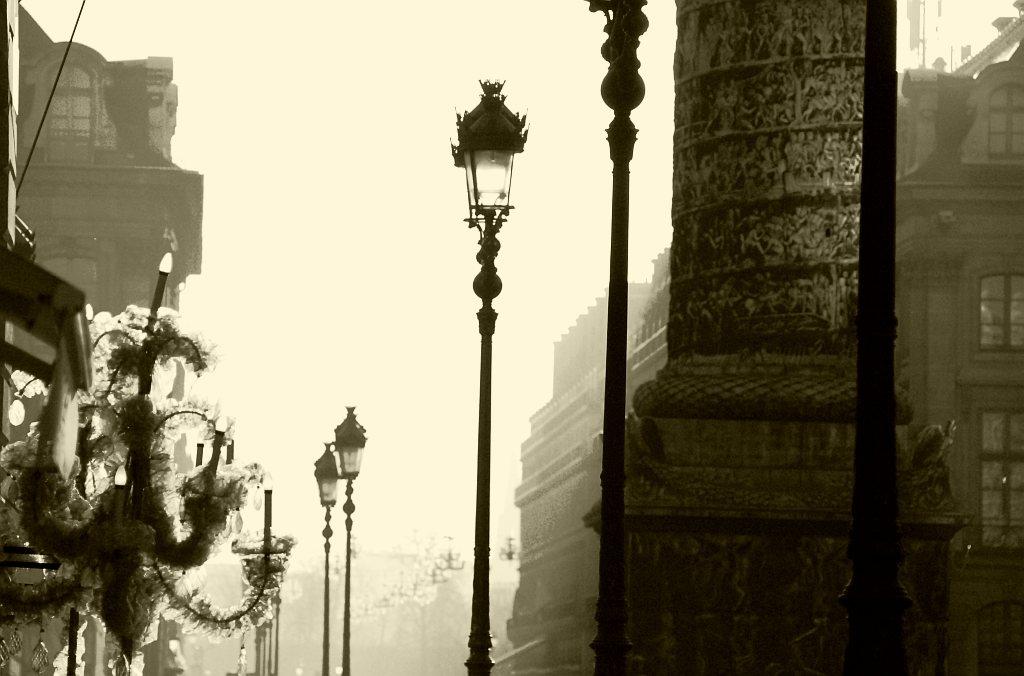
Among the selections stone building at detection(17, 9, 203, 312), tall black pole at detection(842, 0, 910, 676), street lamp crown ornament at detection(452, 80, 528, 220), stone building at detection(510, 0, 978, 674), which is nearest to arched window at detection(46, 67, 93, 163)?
stone building at detection(17, 9, 203, 312)

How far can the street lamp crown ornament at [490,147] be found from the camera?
1638 centimetres

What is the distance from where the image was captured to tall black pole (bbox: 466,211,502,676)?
16.0m

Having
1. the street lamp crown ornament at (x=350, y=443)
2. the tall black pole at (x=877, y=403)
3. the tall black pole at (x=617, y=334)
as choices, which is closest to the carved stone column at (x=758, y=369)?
the tall black pole at (x=617, y=334)

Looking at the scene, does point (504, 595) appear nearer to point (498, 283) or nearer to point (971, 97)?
point (971, 97)

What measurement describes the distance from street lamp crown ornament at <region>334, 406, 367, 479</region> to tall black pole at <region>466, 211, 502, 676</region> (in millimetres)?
12163

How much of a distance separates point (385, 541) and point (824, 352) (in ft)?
484

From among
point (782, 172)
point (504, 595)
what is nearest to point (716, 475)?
point (782, 172)

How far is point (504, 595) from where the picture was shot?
129750 mm

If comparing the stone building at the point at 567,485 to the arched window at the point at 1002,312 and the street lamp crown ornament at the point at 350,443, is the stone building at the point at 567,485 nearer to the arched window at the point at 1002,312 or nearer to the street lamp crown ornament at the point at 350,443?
the arched window at the point at 1002,312

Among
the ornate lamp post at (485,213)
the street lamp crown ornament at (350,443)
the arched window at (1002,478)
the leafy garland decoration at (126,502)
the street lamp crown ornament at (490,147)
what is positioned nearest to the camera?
the leafy garland decoration at (126,502)

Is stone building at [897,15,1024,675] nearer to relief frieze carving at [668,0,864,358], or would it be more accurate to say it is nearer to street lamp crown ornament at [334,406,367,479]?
street lamp crown ornament at [334,406,367,479]

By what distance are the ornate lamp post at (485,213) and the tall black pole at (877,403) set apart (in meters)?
8.56

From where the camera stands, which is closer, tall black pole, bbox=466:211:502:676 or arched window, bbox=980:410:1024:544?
tall black pole, bbox=466:211:502:676

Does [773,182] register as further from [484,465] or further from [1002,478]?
[1002,478]
